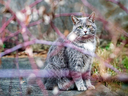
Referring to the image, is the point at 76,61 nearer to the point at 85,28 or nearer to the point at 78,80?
the point at 78,80

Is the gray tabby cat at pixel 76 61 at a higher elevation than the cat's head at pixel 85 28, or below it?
below

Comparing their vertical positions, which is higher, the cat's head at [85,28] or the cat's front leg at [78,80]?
the cat's head at [85,28]

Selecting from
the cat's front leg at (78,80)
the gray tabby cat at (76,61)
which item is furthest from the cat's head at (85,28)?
the cat's front leg at (78,80)

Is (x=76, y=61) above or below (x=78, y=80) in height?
above

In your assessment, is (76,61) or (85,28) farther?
(85,28)

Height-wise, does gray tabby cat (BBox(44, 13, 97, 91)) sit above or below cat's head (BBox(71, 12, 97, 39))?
below

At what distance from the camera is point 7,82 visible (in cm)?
324

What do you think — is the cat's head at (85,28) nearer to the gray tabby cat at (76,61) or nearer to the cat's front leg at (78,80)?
the gray tabby cat at (76,61)

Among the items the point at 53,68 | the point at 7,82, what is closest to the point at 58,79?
the point at 53,68

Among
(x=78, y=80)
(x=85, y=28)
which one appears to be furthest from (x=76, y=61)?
(x=85, y=28)

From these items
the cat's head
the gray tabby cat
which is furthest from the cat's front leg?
the cat's head

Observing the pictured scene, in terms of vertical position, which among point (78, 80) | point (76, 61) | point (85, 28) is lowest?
point (78, 80)

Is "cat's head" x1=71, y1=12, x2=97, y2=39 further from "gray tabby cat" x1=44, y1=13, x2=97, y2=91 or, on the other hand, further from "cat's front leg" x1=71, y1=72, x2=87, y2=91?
"cat's front leg" x1=71, y1=72, x2=87, y2=91

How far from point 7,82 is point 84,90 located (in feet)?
4.31
